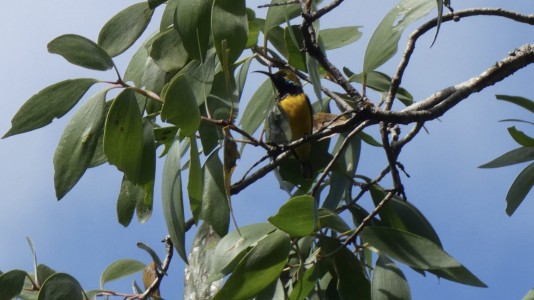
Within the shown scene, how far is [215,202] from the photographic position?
1699mm

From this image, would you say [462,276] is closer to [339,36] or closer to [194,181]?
[194,181]

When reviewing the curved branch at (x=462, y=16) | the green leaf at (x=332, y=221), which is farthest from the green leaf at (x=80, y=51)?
the curved branch at (x=462, y=16)

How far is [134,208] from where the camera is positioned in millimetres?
2002

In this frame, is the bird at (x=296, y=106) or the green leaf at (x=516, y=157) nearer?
the green leaf at (x=516, y=157)

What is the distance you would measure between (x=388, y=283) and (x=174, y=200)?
44 cm

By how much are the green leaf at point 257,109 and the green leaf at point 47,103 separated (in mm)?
551

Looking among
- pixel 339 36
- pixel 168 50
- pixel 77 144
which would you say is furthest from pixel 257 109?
pixel 77 144

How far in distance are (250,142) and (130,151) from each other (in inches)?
9.2

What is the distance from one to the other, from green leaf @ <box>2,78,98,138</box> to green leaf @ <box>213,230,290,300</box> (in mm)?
482

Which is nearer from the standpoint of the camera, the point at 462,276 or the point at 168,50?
the point at 462,276

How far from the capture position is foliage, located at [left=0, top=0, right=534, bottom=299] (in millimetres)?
1577

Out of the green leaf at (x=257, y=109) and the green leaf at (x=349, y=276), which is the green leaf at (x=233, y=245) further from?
the green leaf at (x=257, y=109)

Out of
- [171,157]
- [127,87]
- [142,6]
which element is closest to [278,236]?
[171,157]

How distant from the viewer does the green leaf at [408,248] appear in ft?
5.22
